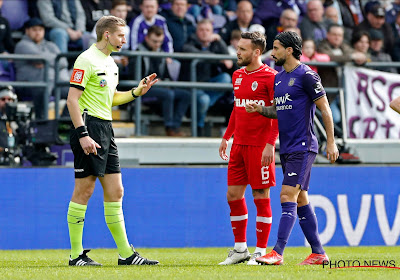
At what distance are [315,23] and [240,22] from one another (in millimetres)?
1495

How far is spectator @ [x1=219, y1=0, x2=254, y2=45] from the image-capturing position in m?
14.7

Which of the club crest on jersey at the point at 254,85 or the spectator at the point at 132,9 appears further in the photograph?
the spectator at the point at 132,9

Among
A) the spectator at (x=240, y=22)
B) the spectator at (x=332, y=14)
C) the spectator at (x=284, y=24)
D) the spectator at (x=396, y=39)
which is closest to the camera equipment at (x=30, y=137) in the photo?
the spectator at (x=240, y=22)

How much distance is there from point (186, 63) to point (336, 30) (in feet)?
9.84

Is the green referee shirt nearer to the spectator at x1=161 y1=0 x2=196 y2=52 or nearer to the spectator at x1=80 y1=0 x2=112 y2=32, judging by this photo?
the spectator at x1=80 y1=0 x2=112 y2=32

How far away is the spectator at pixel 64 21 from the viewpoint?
13617 millimetres

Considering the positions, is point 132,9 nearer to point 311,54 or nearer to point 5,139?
point 311,54

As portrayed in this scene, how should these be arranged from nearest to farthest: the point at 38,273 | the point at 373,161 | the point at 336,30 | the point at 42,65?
the point at 38,273
the point at 42,65
the point at 373,161
the point at 336,30

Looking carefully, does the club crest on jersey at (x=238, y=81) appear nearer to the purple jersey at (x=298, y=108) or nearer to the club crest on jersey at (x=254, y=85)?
the club crest on jersey at (x=254, y=85)

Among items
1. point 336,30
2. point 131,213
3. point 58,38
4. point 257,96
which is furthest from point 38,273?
point 336,30

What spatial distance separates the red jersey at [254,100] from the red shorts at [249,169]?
0.08 meters

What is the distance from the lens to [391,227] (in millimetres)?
12141

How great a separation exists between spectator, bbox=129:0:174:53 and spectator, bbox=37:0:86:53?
83 cm

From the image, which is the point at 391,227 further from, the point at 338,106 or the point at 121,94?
the point at 121,94
